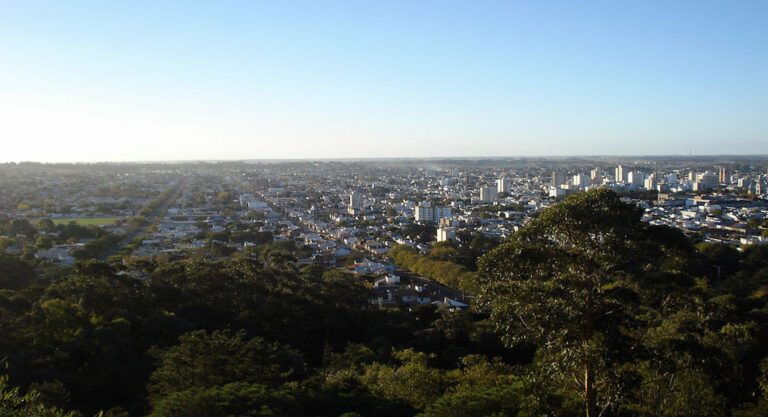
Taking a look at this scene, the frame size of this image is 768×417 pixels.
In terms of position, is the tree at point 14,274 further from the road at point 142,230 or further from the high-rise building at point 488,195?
the high-rise building at point 488,195

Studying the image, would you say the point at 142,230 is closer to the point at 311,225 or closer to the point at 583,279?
the point at 311,225

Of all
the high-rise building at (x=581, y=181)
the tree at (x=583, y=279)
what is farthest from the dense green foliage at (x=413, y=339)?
the high-rise building at (x=581, y=181)

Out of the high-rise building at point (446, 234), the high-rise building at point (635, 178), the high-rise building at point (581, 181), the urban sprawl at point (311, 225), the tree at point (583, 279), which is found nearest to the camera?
the tree at point (583, 279)

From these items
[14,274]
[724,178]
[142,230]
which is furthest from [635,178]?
[14,274]

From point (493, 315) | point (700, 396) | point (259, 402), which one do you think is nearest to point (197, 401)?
point (259, 402)

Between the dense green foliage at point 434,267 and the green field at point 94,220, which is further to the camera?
the green field at point 94,220

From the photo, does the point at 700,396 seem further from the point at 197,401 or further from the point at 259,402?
the point at 197,401
